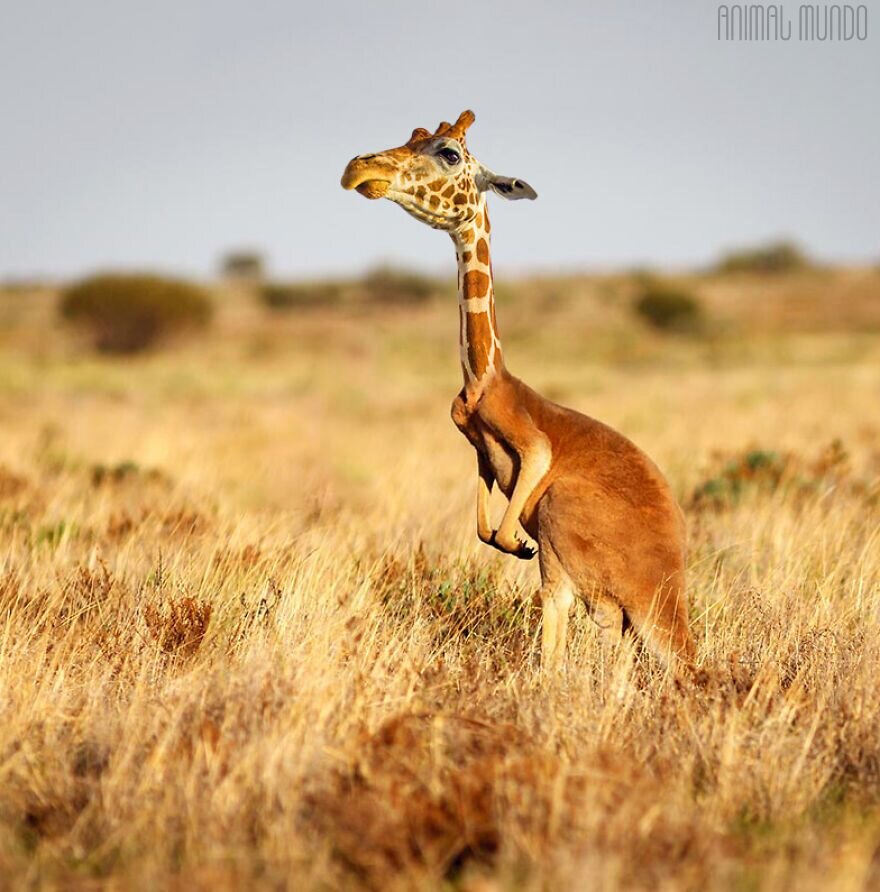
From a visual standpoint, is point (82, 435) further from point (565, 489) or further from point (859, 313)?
point (859, 313)

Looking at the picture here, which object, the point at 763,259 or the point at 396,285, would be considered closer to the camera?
the point at 396,285

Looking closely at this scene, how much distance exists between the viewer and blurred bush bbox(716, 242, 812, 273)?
79.8 meters

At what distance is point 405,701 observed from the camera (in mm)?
4000

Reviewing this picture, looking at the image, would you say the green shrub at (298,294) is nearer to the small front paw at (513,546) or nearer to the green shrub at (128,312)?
the green shrub at (128,312)

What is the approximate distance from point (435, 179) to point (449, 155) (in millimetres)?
130

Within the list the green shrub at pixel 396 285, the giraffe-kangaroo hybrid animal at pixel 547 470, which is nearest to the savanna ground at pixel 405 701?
the giraffe-kangaroo hybrid animal at pixel 547 470

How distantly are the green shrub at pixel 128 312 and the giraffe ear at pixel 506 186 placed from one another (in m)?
44.4

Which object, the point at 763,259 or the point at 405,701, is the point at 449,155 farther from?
the point at 763,259

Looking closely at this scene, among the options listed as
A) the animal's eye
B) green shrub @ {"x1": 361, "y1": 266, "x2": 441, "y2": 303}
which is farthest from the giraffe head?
green shrub @ {"x1": 361, "y1": 266, "x2": 441, "y2": 303}

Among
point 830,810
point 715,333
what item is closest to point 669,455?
point 830,810

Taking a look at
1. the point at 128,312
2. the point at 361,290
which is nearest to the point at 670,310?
the point at 361,290

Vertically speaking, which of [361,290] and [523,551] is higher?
[361,290]

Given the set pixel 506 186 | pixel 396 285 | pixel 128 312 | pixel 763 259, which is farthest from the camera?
pixel 763 259

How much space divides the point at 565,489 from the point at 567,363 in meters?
35.4
